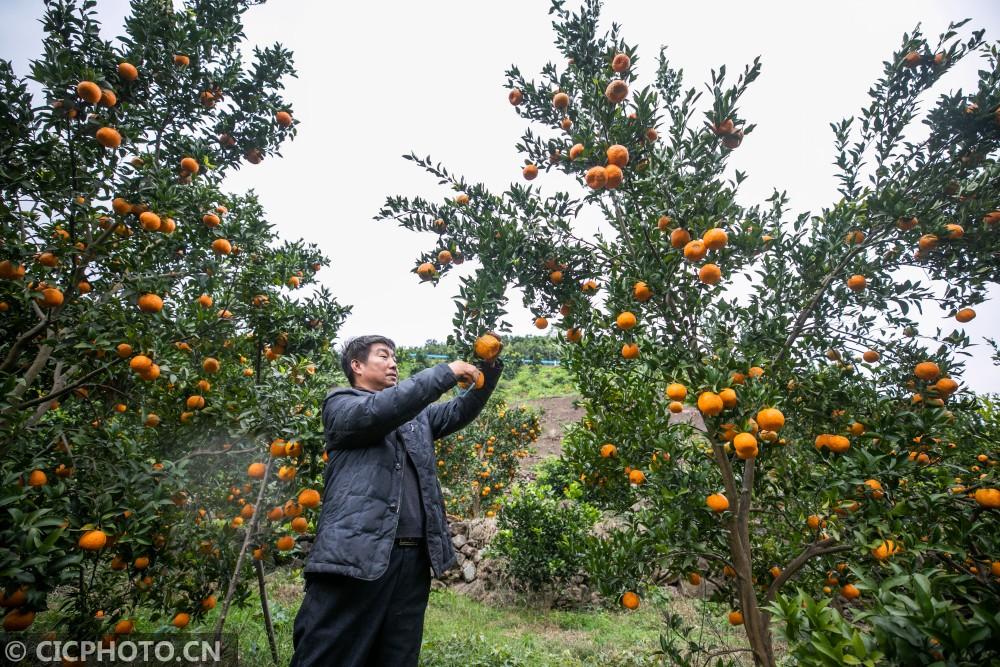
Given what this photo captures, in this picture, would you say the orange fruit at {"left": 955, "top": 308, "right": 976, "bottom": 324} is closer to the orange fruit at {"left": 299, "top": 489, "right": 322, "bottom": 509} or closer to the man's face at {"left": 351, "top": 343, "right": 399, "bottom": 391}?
the man's face at {"left": 351, "top": 343, "right": 399, "bottom": 391}

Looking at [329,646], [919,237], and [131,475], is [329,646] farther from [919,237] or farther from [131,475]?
[919,237]

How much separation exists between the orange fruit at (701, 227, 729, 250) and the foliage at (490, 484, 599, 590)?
3.82 m

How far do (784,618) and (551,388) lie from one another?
15280 mm

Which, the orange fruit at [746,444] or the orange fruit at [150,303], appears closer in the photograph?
the orange fruit at [746,444]

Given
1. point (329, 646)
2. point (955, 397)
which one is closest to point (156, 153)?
point (329, 646)

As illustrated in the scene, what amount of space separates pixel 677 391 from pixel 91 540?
251 cm

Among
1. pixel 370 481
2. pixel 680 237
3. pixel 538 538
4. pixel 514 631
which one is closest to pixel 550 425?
pixel 538 538

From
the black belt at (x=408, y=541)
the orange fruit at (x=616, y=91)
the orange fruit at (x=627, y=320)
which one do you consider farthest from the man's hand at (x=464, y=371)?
the orange fruit at (x=616, y=91)

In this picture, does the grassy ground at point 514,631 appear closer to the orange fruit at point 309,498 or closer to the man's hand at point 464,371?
the orange fruit at point 309,498

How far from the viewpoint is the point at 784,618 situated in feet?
4.40

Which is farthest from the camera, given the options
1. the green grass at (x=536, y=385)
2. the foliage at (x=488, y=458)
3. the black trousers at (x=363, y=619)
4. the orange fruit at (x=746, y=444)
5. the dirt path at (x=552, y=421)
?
the green grass at (x=536, y=385)

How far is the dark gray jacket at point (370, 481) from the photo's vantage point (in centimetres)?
159

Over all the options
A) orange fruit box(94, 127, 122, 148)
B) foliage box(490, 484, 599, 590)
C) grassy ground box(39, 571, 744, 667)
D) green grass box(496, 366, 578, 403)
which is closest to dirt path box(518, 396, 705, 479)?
green grass box(496, 366, 578, 403)

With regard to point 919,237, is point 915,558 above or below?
below
